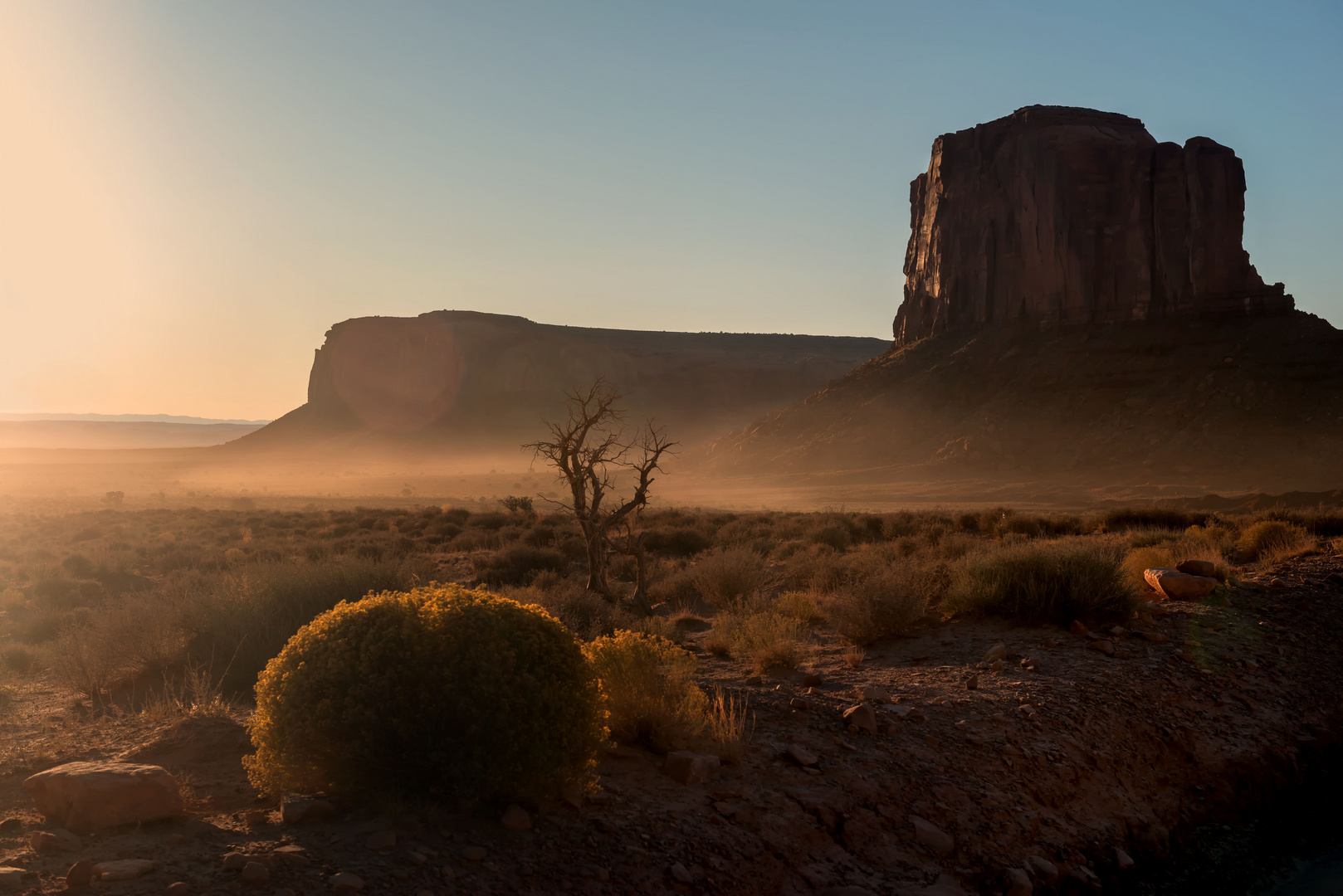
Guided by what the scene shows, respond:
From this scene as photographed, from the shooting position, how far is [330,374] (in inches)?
4400

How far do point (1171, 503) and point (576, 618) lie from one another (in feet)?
91.6

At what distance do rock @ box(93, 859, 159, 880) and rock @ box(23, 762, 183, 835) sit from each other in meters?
0.49

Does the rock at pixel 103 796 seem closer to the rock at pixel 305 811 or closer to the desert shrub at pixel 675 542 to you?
the rock at pixel 305 811

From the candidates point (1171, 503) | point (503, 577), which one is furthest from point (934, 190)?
point (503, 577)

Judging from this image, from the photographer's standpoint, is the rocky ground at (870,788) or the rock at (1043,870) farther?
the rock at (1043,870)

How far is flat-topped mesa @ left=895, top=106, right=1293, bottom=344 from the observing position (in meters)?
54.7

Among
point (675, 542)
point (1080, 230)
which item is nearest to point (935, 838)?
point (675, 542)

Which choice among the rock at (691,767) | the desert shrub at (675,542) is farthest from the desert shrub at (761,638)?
the desert shrub at (675,542)

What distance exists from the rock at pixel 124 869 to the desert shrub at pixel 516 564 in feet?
35.5

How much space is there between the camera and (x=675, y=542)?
20.2 meters

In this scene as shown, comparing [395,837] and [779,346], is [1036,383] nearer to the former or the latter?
[395,837]

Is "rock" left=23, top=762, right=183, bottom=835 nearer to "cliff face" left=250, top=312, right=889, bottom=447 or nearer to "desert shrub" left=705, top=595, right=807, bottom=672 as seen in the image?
"desert shrub" left=705, top=595, right=807, bottom=672

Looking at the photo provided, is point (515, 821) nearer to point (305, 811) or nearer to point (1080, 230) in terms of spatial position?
point (305, 811)

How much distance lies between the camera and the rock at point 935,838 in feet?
16.6
